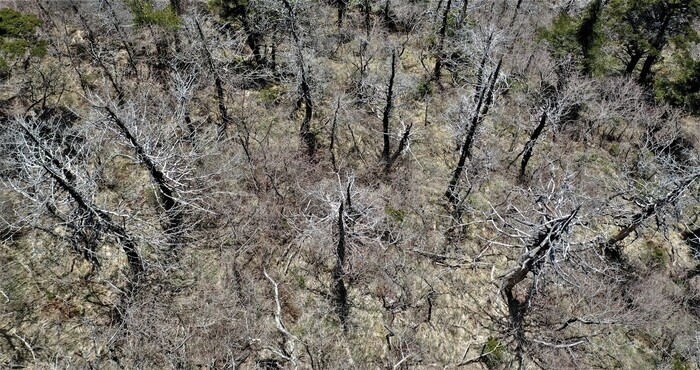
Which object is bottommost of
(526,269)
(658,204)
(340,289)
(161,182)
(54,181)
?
(340,289)

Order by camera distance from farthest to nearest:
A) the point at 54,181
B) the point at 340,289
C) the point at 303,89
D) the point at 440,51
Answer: the point at 440,51, the point at 303,89, the point at 340,289, the point at 54,181

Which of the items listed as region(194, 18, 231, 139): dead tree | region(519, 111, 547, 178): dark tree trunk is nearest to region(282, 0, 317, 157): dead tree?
region(194, 18, 231, 139): dead tree

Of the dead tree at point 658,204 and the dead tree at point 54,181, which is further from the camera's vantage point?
the dead tree at point 658,204

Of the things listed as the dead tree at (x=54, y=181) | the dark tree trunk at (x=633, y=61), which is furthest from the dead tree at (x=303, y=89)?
the dark tree trunk at (x=633, y=61)

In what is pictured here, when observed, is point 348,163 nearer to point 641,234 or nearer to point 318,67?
point 318,67

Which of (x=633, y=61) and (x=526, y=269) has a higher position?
(x=633, y=61)

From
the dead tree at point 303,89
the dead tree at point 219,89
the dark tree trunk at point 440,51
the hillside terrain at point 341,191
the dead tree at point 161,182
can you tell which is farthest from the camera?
the dark tree trunk at point 440,51

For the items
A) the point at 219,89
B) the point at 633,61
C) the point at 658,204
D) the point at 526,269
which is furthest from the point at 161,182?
the point at 633,61

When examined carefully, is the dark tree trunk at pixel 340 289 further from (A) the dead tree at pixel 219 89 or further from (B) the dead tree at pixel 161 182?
(A) the dead tree at pixel 219 89

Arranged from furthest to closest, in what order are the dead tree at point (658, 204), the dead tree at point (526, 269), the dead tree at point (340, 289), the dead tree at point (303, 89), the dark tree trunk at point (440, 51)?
1. the dark tree trunk at point (440, 51)
2. the dead tree at point (303, 89)
3. the dead tree at point (340, 289)
4. the dead tree at point (658, 204)
5. the dead tree at point (526, 269)

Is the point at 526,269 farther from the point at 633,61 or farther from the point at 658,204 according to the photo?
the point at 633,61
